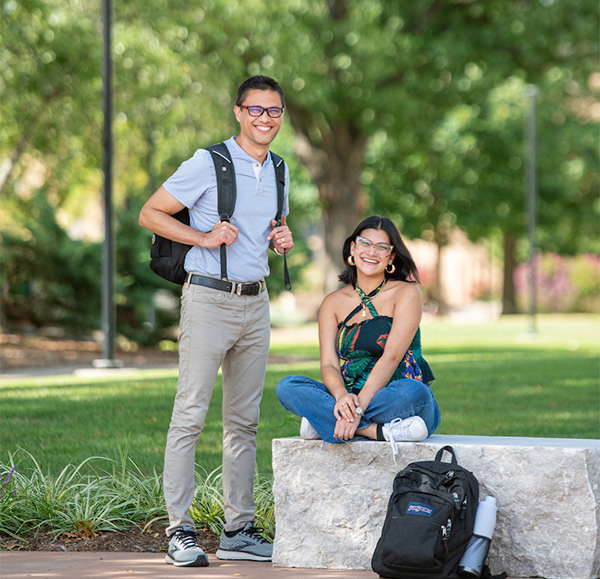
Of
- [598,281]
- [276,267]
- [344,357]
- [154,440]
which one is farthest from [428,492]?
[598,281]

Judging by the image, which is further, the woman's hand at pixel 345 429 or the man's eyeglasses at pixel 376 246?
the man's eyeglasses at pixel 376 246

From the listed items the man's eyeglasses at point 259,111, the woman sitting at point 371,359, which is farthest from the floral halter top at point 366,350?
the man's eyeglasses at point 259,111

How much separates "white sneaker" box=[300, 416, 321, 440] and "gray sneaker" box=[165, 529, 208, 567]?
28.6 inches

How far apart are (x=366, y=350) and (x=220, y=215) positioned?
0.99 meters

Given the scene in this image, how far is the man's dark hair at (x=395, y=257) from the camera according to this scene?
507 centimetres

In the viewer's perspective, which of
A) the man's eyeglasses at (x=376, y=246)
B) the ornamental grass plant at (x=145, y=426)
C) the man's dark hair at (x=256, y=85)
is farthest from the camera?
the ornamental grass plant at (x=145, y=426)

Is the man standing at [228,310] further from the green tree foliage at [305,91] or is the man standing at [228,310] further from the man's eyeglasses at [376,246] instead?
the green tree foliage at [305,91]

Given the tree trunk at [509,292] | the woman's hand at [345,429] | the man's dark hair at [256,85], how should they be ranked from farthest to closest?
the tree trunk at [509,292] → the man's dark hair at [256,85] → the woman's hand at [345,429]

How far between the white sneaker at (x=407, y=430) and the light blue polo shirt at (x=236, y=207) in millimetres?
982

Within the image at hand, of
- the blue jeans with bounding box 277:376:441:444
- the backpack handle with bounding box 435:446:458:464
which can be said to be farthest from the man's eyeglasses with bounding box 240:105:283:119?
the backpack handle with bounding box 435:446:458:464

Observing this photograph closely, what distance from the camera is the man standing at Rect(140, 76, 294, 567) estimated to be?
4758 mm

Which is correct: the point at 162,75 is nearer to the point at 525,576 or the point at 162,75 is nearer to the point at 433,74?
the point at 433,74

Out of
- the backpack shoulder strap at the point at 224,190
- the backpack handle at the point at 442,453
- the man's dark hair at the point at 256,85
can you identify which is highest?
the man's dark hair at the point at 256,85

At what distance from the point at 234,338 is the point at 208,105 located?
13.4 meters
